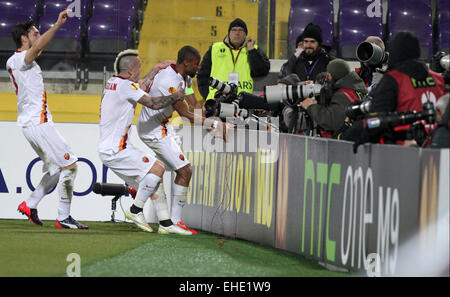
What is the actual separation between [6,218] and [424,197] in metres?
6.20

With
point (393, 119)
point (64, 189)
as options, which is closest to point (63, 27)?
point (64, 189)

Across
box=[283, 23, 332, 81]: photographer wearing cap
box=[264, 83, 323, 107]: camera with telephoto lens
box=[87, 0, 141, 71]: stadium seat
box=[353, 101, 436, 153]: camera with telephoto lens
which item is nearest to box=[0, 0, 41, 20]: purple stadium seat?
box=[87, 0, 141, 71]: stadium seat

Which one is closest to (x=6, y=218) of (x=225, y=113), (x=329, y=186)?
(x=225, y=113)

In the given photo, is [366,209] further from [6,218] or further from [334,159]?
[6,218]

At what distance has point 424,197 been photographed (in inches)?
198

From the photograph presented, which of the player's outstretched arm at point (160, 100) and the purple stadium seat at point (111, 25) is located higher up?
the purple stadium seat at point (111, 25)

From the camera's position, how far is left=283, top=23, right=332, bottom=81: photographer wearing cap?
28.8 feet

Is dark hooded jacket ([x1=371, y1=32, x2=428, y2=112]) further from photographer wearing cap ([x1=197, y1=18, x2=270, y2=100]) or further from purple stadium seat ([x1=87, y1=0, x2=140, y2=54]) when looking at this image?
purple stadium seat ([x1=87, y1=0, x2=140, y2=54])

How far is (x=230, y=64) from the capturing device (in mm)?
10484

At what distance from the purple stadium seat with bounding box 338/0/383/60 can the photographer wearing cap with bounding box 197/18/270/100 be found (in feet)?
10.2

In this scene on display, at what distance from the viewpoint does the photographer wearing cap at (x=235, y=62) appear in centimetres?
1043

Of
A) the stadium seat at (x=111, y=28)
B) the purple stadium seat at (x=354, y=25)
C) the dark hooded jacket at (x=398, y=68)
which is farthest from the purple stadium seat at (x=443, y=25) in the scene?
the dark hooded jacket at (x=398, y=68)

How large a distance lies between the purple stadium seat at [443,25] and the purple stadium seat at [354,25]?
0.90 metres

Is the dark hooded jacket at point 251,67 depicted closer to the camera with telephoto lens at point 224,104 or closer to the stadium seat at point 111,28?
the camera with telephoto lens at point 224,104
